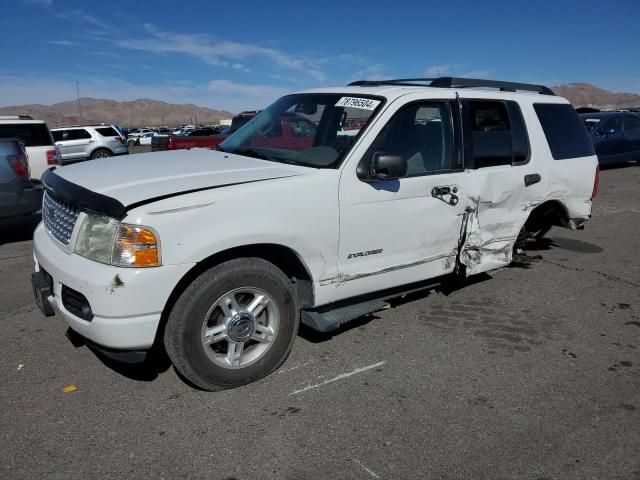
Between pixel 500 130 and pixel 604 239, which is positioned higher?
pixel 500 130

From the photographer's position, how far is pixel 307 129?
424cm

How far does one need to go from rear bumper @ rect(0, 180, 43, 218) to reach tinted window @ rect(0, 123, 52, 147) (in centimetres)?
401

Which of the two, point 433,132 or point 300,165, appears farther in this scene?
point 433,132

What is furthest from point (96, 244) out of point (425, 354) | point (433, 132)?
point (433, 132)

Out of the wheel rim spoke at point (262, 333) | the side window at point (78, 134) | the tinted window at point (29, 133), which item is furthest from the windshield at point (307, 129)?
the side window at point (78, 134)

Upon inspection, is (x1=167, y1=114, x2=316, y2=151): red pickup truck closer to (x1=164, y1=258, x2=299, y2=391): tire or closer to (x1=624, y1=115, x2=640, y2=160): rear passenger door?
(x1=164, y1=258, x2=299, y2=391): tire

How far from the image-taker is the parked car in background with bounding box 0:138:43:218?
21.2 ft

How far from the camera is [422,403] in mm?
3211

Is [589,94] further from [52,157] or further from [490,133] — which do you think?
[490,133]

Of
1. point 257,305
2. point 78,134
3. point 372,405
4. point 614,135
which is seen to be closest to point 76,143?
point 78,134

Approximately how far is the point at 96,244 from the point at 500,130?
11.5ft

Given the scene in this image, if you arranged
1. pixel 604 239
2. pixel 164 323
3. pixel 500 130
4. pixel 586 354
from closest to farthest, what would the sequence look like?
1. pixel 164 323
2. pixel 586 354
3. pixel 500 130
4. pixel 604 239

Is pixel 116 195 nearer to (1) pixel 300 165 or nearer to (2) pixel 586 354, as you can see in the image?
(1) pixel 300 165

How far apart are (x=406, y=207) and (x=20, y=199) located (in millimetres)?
5263
